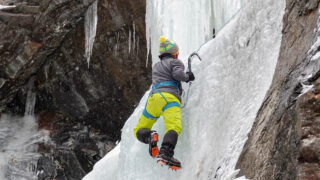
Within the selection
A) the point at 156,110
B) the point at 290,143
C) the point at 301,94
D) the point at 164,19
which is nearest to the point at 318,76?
the point at 301,94

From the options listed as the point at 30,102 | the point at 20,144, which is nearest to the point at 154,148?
the point at 20,144

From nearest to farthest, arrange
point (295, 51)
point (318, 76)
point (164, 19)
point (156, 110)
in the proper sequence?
1. point (318, 76)
2. point (295, 51)
3. point (156, 110)
4. point (164, 19)

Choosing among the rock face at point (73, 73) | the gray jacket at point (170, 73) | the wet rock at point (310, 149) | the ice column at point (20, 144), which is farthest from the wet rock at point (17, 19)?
the wet rock at point (310, 149)

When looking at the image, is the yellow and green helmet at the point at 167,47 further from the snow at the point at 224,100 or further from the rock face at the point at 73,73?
the rock face at the point at 73,73

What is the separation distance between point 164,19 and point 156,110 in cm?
277

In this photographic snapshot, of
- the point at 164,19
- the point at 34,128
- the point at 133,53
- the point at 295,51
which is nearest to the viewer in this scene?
the point at 295,51

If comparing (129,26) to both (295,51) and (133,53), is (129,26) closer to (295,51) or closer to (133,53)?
(133,53)

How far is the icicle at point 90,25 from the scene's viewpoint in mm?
8320

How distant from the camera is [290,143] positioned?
1.82m

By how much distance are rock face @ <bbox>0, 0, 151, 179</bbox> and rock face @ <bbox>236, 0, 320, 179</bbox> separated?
643cm

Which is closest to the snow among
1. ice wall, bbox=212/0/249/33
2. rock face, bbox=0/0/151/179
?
ice wall, bbox=212/0/249/33

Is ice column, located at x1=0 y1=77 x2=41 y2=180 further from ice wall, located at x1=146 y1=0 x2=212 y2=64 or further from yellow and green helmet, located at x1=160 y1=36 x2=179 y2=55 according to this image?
yellow and green helmet, located at x1=160 y1=36 x2=179 y2=55

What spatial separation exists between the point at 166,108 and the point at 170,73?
1.24 ft

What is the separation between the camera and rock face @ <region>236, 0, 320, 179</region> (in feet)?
5.55
